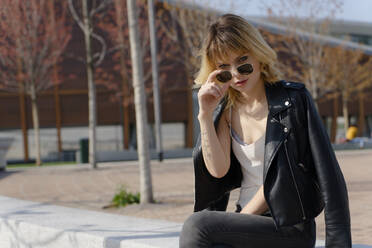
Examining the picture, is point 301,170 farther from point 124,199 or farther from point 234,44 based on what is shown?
point 124,199

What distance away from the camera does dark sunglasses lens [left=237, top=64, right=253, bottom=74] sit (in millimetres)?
2418

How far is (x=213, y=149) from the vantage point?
2.50m

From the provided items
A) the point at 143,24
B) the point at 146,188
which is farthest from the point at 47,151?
the point at 146,188

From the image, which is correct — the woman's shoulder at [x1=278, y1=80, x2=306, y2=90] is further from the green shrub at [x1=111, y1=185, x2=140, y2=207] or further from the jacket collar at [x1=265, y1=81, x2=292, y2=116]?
the green shrub at [x1=111, y1=185, x2=140, y2=207]

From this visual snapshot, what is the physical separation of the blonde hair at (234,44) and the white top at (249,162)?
0.33m

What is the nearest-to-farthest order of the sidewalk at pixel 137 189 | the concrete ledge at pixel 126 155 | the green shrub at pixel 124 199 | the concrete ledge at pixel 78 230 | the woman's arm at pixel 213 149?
1. the woman's arm at pixel 213 149
2. the concrete ledge at pixel 78 230
3. the sidewalk at pixel 137 189
4. the green shrub at pixel 124 199
5. the concrete ledge at pixel 126 155

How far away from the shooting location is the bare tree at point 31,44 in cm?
1750

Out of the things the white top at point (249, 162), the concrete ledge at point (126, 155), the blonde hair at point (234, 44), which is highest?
the blonde hair at point (234, 44)

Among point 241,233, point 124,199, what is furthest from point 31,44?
point 241,233

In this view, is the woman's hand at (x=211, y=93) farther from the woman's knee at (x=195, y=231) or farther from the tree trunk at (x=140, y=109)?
the tree trunk at (x=140, y=109)

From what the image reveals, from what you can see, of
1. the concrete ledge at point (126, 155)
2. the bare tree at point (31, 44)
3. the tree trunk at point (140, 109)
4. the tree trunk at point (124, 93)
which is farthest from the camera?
the concrete ledge at point (126, 155)

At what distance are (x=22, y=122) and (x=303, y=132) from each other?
24.1 meters

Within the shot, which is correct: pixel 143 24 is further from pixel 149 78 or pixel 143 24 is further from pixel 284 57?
pixel 284 57

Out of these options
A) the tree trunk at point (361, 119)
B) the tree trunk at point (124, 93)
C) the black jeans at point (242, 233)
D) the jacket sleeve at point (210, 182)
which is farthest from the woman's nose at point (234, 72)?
the tree trunk at point (361, 119)
